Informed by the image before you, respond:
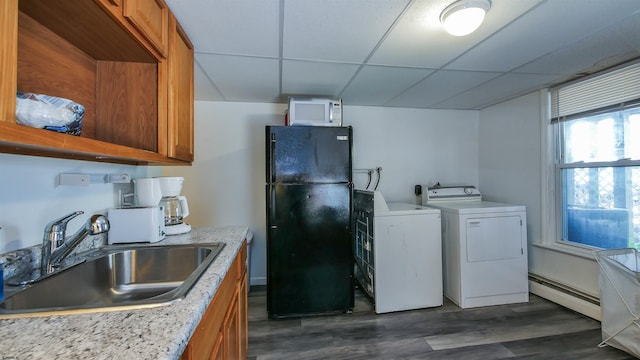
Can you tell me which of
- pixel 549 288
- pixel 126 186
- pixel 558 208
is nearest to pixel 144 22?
pixel 126 186

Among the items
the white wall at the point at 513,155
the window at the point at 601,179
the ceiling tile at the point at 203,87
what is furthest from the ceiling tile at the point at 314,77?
the window at the point at 601,179

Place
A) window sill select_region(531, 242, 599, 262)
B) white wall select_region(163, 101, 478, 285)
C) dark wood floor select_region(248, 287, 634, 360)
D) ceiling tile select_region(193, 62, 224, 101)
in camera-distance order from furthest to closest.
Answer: white wall select_region(163, 101, 478, 285)
window sill select_region(531, 242, 599, 262)
ceiling tile select_region(193, 62, 224, 101)
dark wood floor select_region(248, 287, 634, 360)

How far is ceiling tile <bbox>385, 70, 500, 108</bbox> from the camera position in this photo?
228cm

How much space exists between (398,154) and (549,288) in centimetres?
202

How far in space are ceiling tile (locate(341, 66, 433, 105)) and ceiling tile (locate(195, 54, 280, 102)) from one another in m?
0.74

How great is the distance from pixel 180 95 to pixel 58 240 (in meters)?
0.90

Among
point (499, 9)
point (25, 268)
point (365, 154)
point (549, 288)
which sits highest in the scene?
point (499, 9)

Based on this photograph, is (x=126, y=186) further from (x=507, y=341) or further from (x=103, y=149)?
(x=507, y=341)

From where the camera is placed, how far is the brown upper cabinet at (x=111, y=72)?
0.93 metres

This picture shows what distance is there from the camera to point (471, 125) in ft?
11.5

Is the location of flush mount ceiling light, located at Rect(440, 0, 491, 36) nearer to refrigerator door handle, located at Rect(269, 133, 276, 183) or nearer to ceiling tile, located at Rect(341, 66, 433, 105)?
ceiling tile, located at Rect(341, 66, 433, 105)

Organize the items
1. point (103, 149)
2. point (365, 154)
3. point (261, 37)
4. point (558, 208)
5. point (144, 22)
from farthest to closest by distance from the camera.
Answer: point (365, 154) → point (558, 208) → point (261, 37) → point (144, 22) → point (103, 149)

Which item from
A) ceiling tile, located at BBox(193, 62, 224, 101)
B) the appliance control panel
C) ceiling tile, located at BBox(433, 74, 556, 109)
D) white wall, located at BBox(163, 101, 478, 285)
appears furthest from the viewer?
the appliance control panel

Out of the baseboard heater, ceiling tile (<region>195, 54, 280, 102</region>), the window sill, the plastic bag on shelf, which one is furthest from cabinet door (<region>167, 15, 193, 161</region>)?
the baseboard heater
